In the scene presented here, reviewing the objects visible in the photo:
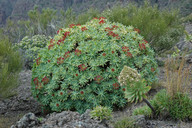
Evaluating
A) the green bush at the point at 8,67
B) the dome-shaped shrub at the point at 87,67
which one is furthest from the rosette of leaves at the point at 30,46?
the dome-shaped shrub at the point at 87,67

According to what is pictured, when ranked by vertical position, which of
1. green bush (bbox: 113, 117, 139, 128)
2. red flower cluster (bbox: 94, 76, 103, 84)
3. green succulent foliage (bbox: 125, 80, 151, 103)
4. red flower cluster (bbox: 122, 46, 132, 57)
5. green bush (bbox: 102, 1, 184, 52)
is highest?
green bush (bbox: 102, 1, 184, 52)

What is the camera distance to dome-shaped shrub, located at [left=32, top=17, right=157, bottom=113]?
438 centimetres

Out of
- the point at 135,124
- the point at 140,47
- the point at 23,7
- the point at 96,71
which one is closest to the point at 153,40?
the point at 140,47

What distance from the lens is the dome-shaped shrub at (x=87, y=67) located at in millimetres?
4379

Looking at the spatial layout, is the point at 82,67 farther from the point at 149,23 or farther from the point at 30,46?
the point at 30,46

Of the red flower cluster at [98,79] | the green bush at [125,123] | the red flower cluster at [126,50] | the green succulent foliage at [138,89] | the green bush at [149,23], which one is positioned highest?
the green bush at [149,23]

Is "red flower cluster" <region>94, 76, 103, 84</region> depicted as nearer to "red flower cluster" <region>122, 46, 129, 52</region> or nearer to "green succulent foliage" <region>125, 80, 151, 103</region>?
"red flower cluster" <region>122, 46, 129, 52</region>

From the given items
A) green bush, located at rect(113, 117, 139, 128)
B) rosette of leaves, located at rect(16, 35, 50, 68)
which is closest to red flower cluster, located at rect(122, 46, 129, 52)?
green bush, located at rect(113, 117, 139, 128)

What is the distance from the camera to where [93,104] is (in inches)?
171

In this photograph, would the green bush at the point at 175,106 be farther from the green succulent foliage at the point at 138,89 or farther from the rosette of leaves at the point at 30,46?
the rosette of leaves at the point at 30,46

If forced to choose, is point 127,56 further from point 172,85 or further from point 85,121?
point 85,121

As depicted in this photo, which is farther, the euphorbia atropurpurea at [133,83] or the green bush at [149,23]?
the green bush at [149,23]

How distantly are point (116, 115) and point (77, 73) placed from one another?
1214 mm

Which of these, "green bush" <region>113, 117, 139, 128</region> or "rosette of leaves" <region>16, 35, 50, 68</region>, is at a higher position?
"rosette of leaves" <region>16, 35, 50, 68</region>
